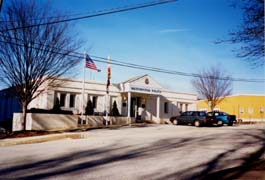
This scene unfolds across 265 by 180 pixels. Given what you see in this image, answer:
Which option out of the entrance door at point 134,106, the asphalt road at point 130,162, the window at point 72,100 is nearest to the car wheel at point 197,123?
the entrance door at point 134,106

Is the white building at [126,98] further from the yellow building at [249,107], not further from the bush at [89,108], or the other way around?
the yellow building at [249,107]

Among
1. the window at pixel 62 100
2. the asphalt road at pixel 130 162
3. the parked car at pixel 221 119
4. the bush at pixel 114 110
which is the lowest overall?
the asphalt road at pixel 130 162

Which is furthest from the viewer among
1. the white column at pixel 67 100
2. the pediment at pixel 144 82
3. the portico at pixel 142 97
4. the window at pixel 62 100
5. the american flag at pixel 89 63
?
the pediment at pixel 144 82

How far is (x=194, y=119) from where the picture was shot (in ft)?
95.5

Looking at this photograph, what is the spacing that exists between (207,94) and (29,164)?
37.2 m

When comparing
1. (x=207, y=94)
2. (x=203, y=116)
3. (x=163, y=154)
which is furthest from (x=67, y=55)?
(x=207, y=94)

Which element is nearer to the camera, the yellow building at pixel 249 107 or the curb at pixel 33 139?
the curb at pixel 33 139

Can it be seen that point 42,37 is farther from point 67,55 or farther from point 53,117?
point 53,117

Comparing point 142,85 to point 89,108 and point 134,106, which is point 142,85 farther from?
point 89,108

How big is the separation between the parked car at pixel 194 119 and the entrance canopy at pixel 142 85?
435 cm

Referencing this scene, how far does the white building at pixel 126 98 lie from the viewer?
92.0 feet

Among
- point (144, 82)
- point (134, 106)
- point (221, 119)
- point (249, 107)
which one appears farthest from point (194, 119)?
point (249, 107)

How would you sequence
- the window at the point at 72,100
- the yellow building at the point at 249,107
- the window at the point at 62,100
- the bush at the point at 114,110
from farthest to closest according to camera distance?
1. the yellow building at the point at 249,107
2. the bush at the point at 114,110
3. the window at the point at 72,100
4. the window at the point at 62,100

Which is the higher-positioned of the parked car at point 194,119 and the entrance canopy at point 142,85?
the entrance canopy at point 142,85
